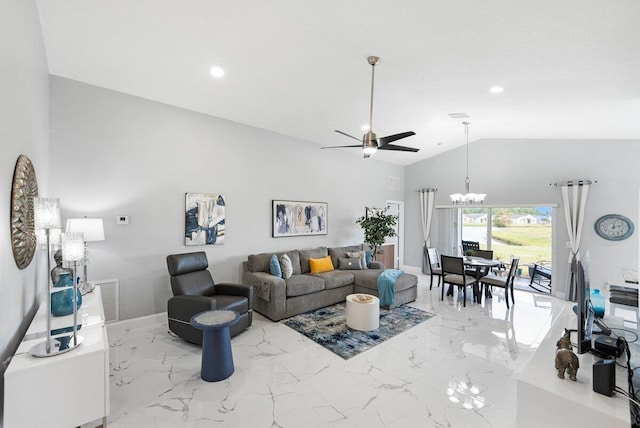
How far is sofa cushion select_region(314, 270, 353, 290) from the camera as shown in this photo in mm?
4863

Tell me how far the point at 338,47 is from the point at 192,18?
1433 mm

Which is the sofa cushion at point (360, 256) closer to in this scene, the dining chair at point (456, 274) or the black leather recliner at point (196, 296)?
the dining chair at point (456, 274)

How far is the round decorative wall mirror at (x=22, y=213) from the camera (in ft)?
5.94

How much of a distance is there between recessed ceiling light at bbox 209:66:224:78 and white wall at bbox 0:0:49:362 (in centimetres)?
149

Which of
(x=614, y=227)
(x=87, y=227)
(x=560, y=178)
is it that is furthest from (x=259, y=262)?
(x=614, y=227)

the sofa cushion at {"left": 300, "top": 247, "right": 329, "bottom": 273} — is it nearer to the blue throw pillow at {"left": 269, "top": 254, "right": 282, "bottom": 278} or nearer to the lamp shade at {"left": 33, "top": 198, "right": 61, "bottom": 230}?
the blue throw pillow at {"left": 269, "top": 254, "right": 282, "bottom": 278}

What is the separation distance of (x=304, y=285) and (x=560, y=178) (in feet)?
18.0

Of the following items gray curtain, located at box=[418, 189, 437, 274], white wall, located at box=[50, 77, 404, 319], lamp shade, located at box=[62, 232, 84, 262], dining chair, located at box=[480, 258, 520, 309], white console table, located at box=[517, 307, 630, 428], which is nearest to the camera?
white console table, located at box=[517, 307, 630, 428]

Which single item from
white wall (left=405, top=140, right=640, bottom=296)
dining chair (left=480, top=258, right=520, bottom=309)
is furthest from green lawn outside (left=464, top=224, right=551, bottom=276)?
dining chair (left=480, top=258, right=520, bottom=309)

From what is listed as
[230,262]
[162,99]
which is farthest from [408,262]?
[162,99]

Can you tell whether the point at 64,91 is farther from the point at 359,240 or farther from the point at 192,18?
the point at 359,240

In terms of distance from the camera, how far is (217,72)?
3445mm

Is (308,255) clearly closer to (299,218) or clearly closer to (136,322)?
(299,218)

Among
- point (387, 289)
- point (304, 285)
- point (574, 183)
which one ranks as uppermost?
point (574, 183)
